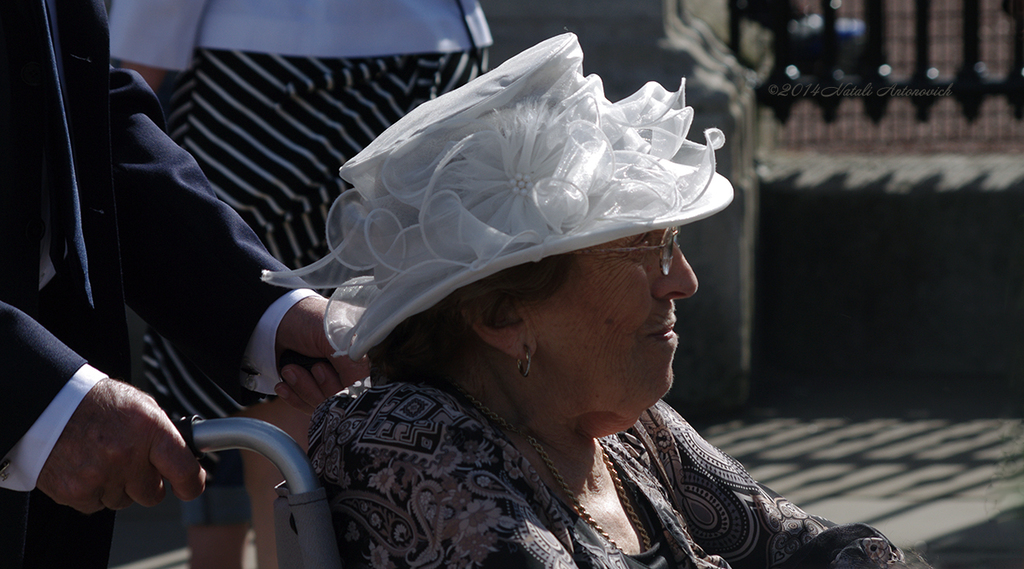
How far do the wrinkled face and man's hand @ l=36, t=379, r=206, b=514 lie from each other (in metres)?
0.58

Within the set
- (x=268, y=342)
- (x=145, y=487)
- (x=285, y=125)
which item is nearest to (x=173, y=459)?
(x=145, y=487)

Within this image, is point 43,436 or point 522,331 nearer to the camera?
point 43,436

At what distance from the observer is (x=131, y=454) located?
5.22ft

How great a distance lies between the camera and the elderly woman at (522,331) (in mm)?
1686

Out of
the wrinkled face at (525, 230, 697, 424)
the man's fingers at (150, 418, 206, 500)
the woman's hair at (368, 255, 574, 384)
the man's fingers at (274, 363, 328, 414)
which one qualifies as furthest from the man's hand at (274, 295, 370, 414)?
the man's fingers at (150, 418, 206, 500)

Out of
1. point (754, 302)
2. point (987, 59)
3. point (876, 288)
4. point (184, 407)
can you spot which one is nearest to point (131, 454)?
point (184, 407)

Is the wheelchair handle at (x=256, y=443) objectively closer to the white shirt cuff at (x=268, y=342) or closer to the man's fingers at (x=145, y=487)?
the man's fingers at (x=145, y=487)

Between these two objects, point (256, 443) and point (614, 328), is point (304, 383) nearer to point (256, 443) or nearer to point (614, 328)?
point (256, 443)

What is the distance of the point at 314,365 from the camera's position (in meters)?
2.09

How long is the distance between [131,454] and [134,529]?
2.96 meters

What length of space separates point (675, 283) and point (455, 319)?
354 millimetres

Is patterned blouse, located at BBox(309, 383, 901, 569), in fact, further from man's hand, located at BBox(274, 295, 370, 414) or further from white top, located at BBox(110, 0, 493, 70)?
white top, located at BBox(110, 0, 493, 70)

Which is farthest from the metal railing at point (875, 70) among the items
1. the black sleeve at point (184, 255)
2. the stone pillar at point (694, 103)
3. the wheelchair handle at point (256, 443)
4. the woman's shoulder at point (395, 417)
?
the wheelchair handle at point (256, 443)

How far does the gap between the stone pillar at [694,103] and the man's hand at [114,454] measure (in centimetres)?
351
